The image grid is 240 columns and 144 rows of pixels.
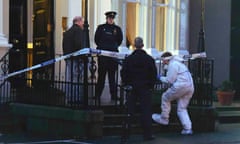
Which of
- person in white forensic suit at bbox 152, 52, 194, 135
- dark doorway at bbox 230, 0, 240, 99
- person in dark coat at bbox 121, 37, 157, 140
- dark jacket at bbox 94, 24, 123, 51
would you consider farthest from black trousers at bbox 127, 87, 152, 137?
dark doorway at bbox 230, 0, 240, 99

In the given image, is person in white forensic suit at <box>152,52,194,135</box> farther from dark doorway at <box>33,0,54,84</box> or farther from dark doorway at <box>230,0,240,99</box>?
dark doorway at <box>230,0,240,99</box>

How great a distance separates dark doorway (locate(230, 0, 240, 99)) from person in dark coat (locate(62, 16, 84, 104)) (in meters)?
8.32

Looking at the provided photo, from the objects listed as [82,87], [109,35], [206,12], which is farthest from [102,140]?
[206,12]

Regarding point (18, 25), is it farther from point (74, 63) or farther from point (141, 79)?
point (141, 79)

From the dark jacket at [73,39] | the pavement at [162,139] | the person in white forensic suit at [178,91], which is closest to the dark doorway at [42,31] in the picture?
the dark jacket at [73,39]

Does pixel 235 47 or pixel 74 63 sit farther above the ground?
pixel 235 47

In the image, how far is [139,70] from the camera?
981cm

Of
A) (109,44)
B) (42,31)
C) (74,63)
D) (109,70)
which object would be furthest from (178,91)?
(42,31)

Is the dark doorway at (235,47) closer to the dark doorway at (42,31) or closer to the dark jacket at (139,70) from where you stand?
the dark doorway at (42,31)

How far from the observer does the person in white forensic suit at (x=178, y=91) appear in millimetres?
10781

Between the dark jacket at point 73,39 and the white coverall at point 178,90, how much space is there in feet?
6.74

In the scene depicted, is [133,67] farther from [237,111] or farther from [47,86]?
[237,111]

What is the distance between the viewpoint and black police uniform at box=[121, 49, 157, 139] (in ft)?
32.2

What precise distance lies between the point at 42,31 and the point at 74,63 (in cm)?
377
